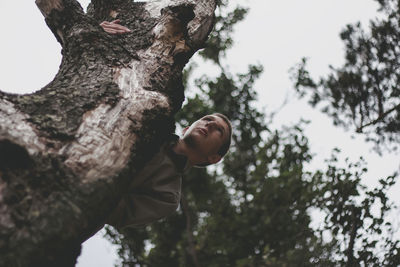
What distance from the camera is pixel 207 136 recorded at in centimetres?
219

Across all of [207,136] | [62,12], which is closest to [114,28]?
[62,12]

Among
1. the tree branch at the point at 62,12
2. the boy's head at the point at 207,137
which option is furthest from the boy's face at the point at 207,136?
the tree branch at the point at 62,12

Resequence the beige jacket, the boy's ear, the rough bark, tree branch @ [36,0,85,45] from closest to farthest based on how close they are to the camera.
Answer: the rough bark, the beige jacket, tree branch @ [36,0,85,45], the boy's ear

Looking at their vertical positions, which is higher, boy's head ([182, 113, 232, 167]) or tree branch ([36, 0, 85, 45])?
tree branch ([36, 0, 85, 45])

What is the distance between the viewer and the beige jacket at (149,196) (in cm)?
169

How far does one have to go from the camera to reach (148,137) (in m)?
1.38

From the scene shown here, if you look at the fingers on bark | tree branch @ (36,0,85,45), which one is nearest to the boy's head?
tree branch @ (36,0,85,45)

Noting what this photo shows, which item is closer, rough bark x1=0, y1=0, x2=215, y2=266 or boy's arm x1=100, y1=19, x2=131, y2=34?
rough bark x1=0, y1=0, x2=215, y2=266

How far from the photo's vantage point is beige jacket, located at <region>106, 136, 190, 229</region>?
1.69m

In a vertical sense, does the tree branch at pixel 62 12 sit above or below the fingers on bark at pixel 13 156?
above

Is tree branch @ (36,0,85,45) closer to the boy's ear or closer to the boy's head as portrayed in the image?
the boy's head

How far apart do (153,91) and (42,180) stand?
725 millimetres

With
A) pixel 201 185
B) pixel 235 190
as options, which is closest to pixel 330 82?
pixel 235 190

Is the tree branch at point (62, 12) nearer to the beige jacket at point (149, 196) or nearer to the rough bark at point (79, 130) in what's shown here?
the rough bark at point (79, 130)
